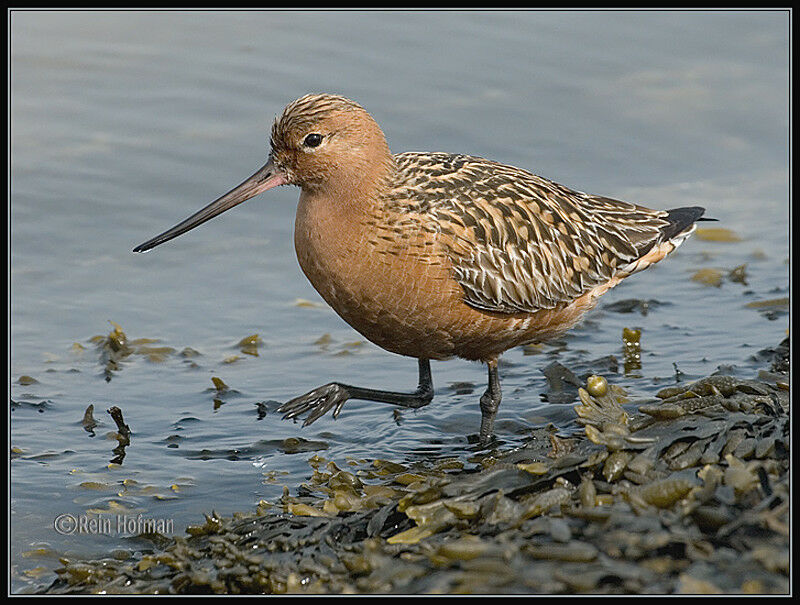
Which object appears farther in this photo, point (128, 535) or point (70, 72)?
point (70, 72)

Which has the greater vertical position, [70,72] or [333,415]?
[70,72]

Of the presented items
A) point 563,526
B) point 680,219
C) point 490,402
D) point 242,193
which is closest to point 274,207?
point 242,193

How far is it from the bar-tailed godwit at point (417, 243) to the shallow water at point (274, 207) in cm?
57

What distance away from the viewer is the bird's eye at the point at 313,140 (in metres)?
5.81

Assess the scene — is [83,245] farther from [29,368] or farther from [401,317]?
[401,317]

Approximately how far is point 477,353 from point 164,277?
10.9ft

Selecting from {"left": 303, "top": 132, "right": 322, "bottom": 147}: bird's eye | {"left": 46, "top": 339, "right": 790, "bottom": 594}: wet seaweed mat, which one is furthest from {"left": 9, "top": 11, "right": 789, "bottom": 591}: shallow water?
{"left": 303, "top": 132, "right": 322, "bottom": 147}: bird's eye

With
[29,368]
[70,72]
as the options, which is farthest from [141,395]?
[70,72]

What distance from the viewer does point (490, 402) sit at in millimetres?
6395

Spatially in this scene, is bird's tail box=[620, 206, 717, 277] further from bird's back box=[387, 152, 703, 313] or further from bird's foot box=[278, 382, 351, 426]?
bird's foot box=[278, 382, 351, 426]

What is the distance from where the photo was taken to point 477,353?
20.9 feet

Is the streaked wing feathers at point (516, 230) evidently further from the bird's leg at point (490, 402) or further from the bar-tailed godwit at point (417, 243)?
Answer: the bird's leg at point (490, 402)

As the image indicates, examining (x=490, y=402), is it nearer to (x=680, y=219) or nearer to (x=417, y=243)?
(x=417, y=243)

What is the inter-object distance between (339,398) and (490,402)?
86 cm
